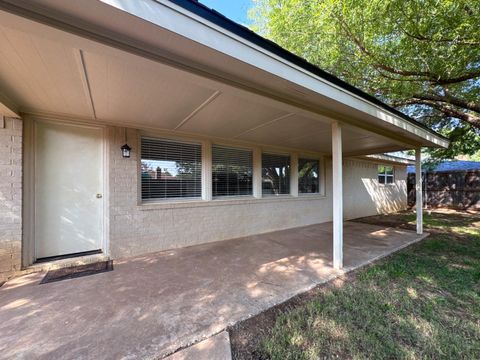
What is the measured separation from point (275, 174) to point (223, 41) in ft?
15.0

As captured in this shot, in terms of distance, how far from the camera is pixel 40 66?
6.20 ft

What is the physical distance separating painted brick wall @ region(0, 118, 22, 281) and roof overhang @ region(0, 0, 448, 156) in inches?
16.2

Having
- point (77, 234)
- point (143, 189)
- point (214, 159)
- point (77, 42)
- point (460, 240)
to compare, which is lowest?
point (460, 240)

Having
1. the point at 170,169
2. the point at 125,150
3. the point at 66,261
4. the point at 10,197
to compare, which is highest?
the point at 125,150

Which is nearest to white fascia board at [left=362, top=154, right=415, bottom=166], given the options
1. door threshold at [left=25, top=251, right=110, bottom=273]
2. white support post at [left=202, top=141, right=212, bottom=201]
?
white support post at [left=202, top=141, right=212, bottom=201]

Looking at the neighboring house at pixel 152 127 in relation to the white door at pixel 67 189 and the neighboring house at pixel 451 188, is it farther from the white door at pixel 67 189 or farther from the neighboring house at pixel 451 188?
the neighboring house at pixel 451 188

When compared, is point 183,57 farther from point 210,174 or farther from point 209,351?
point 210,174

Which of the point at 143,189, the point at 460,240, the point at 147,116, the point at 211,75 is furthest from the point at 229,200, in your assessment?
the point at 460,240

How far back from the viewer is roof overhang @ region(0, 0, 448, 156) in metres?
1.26

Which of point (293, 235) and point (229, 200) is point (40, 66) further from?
point (293, 235)

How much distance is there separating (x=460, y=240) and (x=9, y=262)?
27.3ft

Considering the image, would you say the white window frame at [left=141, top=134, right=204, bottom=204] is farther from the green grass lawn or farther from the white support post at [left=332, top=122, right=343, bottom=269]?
the green grass lawn

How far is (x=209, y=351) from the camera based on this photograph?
1611mm

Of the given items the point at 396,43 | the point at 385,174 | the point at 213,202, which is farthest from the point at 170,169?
the point at 385,174
